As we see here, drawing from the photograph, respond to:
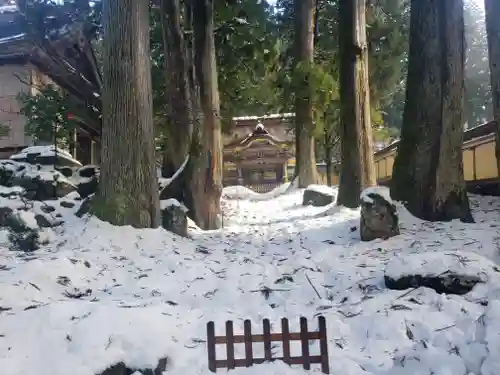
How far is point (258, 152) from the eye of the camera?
1064 inches

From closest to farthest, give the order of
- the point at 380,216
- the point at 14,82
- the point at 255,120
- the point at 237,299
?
1. the point at 237,299
2. the point at 380,216
3. the point at 14,82
4. the point at 255,120

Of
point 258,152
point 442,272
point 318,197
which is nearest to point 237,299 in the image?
point 442,272

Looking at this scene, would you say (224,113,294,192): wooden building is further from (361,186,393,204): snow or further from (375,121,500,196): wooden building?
(361,186,393,204): snow

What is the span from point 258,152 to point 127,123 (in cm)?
2041

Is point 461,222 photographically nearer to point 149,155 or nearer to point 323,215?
point 323,215

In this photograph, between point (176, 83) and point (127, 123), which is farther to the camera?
point (176, 83)

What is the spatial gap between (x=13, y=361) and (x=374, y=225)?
16.1 feet

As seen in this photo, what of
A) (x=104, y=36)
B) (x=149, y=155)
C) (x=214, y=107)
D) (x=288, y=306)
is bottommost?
(x=288, y=306)

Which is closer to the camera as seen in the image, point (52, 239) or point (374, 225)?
point (52, 239)

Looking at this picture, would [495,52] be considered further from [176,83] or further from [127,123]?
[176,83]

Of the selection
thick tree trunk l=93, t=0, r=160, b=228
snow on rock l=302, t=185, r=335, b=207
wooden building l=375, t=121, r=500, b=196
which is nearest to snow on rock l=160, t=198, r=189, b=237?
thick tree trunk l=93, t=0, r=160, b=228

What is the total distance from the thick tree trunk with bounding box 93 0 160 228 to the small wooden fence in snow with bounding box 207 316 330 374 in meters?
3.97

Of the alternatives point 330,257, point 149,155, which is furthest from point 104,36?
point 330,257

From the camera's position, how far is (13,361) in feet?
9.39
